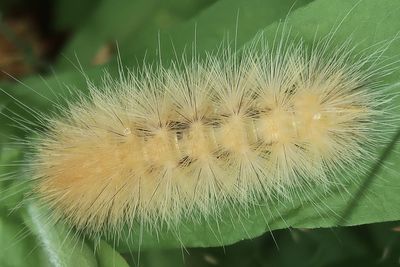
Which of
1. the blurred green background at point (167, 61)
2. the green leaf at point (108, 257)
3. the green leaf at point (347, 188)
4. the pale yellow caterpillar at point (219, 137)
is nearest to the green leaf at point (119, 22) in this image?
the blurred green background at point (167, 61)

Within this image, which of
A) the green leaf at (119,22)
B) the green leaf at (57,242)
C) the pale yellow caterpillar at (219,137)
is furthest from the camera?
the green leaf at (119,22)

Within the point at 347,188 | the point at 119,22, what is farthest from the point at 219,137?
the point at 119,22

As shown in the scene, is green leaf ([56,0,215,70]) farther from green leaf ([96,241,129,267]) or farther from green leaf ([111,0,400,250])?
green leaf ([96,241,129,267])

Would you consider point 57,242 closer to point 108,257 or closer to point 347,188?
point 108,257

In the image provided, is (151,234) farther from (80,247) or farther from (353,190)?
(353,190)

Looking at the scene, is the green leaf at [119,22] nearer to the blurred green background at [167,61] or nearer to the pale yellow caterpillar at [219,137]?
the blurred green background at [167,61]

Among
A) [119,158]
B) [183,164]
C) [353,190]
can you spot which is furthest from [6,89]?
[353,190]
